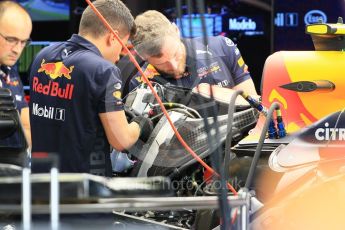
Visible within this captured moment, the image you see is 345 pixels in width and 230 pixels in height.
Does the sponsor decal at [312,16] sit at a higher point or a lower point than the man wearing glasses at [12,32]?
lower

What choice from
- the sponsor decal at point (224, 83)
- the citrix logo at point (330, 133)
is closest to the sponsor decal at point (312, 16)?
the sponsor decal at point (224, 83)

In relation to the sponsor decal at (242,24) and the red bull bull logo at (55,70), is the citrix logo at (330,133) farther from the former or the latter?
the sponsor decal at (242,24)

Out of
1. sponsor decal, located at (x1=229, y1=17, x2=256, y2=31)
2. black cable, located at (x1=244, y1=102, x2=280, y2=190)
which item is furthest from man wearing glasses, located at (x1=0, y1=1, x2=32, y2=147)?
sponsor decal, located at (x1=229, y1=17, x2=256, y2=31)

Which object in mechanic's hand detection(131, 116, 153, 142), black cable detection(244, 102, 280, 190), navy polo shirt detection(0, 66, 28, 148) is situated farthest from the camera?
navy polo shirt detection(0, 66, 28, 148)

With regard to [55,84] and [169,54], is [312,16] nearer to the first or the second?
[169,54]

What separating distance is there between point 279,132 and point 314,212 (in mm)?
316

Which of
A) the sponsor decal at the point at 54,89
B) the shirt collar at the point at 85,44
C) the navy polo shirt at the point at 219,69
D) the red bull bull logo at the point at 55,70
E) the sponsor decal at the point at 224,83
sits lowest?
the sponsor decal at the point at 224,83

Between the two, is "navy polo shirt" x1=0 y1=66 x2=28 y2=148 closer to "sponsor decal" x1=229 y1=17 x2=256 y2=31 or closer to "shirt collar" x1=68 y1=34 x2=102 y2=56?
"shirt collar" x1=68 y1=34 x2=102 y2=56

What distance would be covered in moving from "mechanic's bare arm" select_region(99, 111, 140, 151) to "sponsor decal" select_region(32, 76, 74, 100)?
12 cm

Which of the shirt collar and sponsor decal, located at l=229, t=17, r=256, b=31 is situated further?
sponsor decal, located at l=229, t=17, r=256, b=31

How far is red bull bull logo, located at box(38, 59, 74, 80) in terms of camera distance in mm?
2336

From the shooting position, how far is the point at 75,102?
2318 mm

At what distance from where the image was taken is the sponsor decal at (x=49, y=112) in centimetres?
236

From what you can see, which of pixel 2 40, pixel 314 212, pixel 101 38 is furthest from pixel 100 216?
pixel 2 40
